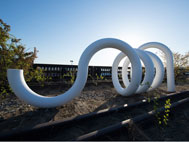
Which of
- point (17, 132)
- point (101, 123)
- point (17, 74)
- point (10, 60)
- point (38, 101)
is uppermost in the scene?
point (10, 60)

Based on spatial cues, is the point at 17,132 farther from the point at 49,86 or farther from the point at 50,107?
the point at 49,86

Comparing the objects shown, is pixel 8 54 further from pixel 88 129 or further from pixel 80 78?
pixel 88 129

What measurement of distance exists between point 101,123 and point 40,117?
4.88ft

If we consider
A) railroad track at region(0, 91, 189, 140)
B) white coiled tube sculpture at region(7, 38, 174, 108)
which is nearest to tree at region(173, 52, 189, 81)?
white coiled tube sculpture at region(7, 38, 174, 108)

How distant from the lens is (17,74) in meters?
2.61

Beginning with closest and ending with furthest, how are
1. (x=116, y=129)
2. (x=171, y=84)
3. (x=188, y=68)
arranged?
(x=116, y=129) < (x=171, y=84) < (x=188, y=68)

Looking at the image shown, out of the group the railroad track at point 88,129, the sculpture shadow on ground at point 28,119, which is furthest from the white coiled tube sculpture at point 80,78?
the railroad track at point 88,129

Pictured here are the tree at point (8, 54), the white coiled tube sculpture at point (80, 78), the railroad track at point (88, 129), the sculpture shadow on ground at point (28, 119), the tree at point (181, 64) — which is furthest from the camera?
the tree at point (181, 64)

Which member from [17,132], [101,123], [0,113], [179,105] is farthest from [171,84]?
[0,113]

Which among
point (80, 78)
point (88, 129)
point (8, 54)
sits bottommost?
point (88, 129)

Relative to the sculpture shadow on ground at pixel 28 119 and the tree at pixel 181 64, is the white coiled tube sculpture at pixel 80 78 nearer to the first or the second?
the sculpture shadow on ground at pixel 28 119

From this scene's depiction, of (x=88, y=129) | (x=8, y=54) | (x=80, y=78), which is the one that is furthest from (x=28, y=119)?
(x=8, y=54)

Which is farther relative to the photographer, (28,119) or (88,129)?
(28,119)

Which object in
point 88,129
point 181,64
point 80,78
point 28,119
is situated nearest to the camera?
point 88,129
